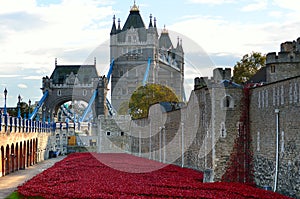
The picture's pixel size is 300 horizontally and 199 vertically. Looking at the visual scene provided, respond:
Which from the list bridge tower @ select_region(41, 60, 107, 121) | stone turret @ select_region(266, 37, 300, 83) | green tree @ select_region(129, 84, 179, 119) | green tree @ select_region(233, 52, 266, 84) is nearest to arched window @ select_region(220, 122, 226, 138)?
stone turret @ select_region(266, 37, 300, 83)

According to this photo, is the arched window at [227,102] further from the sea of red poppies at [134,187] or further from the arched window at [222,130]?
the sea of red poppies at [134,187]

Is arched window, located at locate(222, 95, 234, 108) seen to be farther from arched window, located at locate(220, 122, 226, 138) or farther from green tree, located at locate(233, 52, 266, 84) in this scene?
green tree, located at locate(233, 52, 266, 84)

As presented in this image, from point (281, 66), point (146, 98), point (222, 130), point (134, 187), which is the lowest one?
point (134, 187)

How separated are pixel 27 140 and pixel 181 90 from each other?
8627cm

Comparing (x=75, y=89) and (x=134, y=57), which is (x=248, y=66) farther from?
(x=134, y=57)

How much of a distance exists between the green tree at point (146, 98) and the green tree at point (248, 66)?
783 inches

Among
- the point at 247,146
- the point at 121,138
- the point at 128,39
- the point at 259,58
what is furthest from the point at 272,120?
the point at 128,39

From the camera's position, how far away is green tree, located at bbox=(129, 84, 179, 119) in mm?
75188

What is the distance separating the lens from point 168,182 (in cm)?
2423

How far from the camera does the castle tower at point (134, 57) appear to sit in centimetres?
12294

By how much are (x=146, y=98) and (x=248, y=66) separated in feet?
79.3

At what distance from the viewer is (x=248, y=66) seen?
181ft

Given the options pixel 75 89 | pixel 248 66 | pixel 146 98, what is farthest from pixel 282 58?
pixel 75 89

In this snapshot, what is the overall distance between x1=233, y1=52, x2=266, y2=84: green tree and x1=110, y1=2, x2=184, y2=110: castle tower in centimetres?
6513
